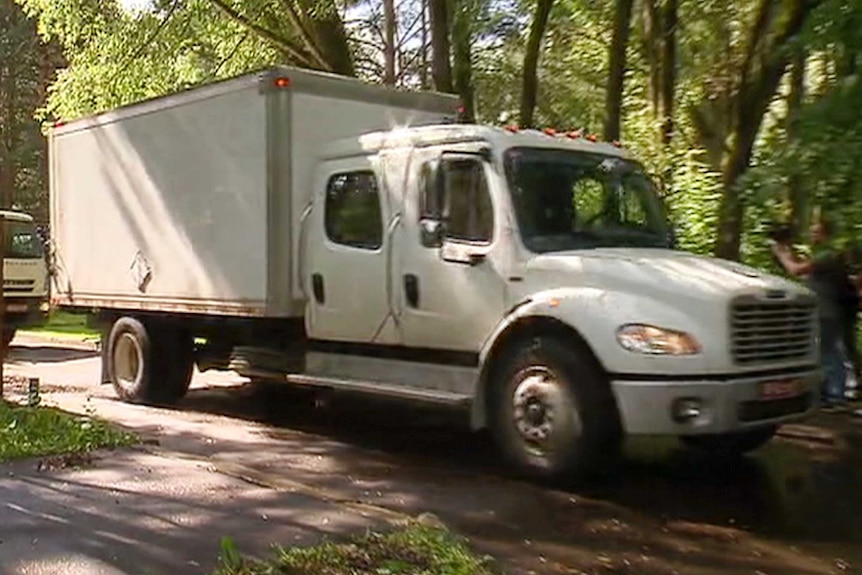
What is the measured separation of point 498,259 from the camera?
812 cm

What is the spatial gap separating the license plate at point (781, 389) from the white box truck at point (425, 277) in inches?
0.6

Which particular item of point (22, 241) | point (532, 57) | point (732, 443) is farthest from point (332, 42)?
point (732, 443)

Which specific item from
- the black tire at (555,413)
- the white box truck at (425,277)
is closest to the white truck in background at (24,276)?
the white box truck at (425,277)

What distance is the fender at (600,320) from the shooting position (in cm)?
706

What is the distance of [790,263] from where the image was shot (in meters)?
11.0

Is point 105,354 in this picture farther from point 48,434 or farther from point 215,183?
point 48,434

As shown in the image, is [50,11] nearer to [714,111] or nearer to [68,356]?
[68,356]

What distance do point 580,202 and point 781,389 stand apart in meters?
2.16

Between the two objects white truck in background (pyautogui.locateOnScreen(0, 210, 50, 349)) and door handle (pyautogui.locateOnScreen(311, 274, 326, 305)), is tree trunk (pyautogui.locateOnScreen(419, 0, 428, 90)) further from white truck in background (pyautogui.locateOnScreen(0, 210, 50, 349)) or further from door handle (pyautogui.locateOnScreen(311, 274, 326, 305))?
A: door handle (pyautogui.locateOnScreen(311, 274, 326, 305))

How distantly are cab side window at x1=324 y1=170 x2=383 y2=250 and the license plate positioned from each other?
349cm

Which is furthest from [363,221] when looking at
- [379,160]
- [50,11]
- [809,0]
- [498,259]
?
[50,11]

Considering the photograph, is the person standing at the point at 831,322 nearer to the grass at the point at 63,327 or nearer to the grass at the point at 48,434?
the grass at the point at 48,434

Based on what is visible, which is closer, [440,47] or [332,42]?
[440,47]

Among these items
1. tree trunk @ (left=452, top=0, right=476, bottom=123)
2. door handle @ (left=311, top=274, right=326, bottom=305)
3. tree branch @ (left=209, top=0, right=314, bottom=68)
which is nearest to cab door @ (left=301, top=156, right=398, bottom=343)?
door handle @ (left=311, top=274, right=326, bottom=305)
